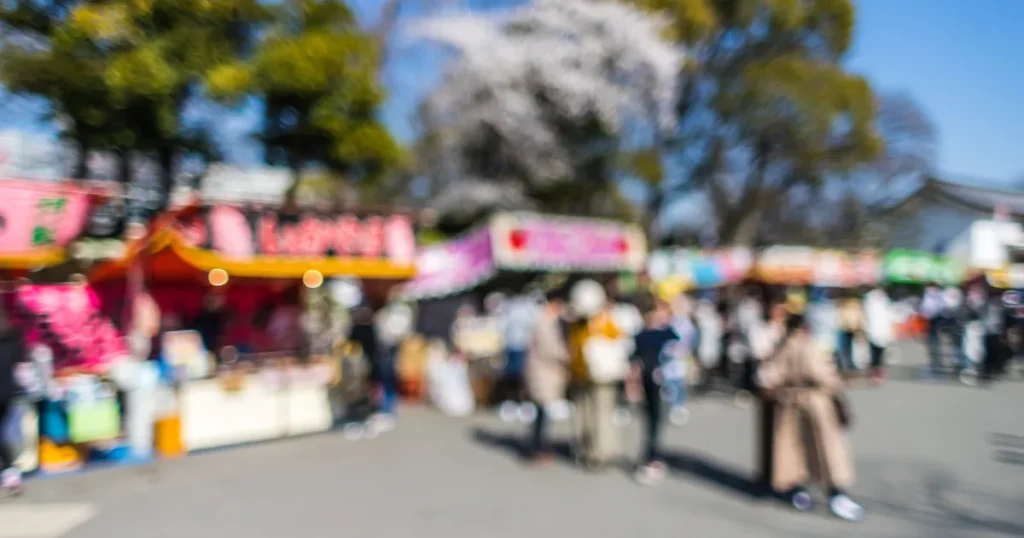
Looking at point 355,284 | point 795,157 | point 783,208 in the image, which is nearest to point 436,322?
point 355,284

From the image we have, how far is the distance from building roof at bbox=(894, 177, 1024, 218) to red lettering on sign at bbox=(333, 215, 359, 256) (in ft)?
39.8

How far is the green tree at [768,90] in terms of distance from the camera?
21000 millimetres

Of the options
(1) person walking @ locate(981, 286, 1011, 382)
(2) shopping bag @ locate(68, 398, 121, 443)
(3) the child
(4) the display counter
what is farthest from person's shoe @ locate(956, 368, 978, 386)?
(2) shopping bag @ locate(68, 398, 121, 443)

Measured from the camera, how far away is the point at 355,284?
→ 11.6m

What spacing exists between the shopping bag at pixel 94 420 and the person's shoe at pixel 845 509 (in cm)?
693

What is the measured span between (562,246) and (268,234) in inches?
210

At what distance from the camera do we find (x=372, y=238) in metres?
10.2

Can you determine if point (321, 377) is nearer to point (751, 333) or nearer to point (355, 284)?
point (355, 284)

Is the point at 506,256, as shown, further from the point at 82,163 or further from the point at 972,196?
the point at 972,196

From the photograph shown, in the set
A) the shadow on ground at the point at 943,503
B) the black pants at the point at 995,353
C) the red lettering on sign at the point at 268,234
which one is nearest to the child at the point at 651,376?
the shadow on ground at the point at 943,503

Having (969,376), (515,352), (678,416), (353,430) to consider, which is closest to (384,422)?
(353,430)

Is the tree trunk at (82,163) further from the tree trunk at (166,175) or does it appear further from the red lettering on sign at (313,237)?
the red lettering on sign at (313,237)

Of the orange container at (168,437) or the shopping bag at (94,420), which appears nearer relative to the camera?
the shopping bag at (94,420)

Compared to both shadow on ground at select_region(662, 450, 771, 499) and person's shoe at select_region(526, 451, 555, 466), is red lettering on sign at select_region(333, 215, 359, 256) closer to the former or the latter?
person's shoe at select_region(526, 451, 555, 466)
